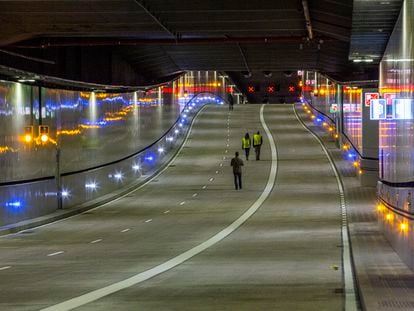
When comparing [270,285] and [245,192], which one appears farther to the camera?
[245,192]

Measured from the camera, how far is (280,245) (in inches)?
782

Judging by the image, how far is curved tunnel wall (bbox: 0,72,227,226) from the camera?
2558 cm

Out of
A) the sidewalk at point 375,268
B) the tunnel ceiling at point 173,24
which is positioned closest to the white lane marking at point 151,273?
the sidewalk at point 375,268

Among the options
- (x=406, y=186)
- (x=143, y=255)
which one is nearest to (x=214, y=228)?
(x=143, y=255)

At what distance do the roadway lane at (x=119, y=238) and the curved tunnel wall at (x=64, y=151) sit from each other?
1.17m

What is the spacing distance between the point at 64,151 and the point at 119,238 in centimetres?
963

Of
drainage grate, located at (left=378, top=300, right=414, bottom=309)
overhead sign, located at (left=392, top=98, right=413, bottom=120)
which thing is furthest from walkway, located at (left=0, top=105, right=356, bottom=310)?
overhead sign, located at (left=392, top=98, right=413, bottom=120)

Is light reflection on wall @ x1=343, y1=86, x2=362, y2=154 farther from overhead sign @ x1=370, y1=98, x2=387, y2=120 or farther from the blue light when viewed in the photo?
overhead sign @ x1=370, y1=98, x2=387, y2=120

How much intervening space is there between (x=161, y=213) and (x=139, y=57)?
883 inches

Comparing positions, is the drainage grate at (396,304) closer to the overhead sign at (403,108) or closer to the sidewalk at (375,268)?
the sidewalk at (375,268)

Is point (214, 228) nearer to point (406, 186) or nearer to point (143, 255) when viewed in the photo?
point (143, 255)

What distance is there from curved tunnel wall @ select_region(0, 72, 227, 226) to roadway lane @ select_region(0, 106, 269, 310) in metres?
1.17

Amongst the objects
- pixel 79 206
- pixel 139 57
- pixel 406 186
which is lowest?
pixel 79 206

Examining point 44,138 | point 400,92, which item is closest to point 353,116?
point 44,138
